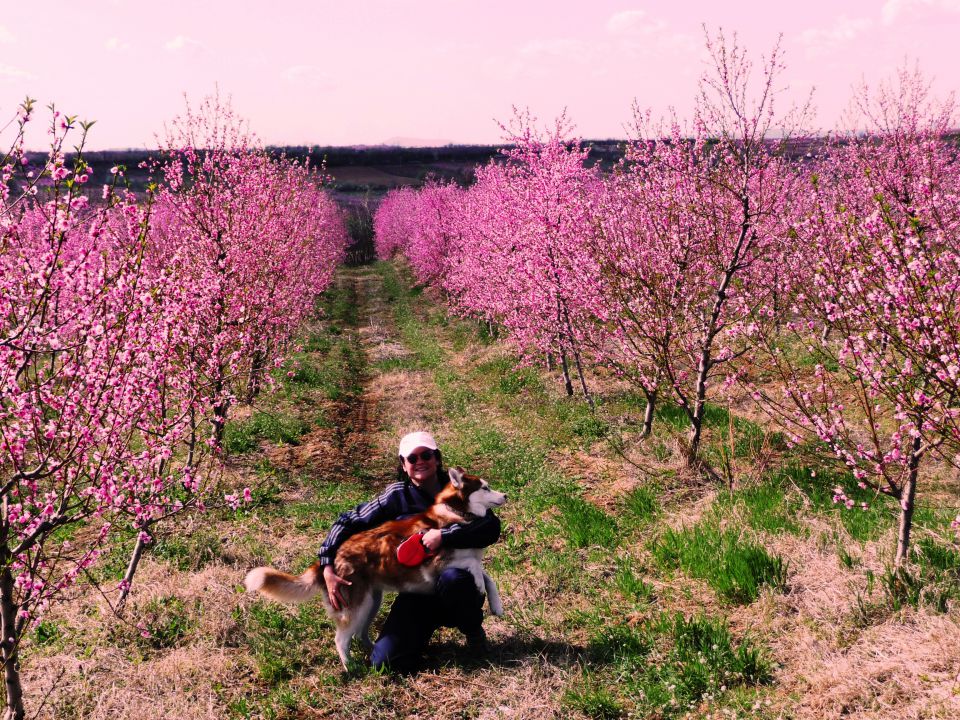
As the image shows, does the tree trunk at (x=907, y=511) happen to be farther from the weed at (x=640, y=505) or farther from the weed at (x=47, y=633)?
the weed at (x=47, y=633)

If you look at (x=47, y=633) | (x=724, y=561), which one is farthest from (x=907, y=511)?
(x=47, y=633)

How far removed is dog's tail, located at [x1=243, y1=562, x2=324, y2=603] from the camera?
444 centimetres

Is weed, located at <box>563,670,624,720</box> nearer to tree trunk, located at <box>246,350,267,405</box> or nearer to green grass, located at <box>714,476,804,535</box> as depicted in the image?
green grass, located at <box>714,476,804,535</box>

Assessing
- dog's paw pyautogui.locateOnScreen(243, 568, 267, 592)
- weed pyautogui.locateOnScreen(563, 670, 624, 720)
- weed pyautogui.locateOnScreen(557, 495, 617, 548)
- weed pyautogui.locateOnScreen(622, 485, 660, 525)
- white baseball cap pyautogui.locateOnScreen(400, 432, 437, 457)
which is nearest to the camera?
weed pyautogui.locateOnScreen(563, 670, 624, 720)

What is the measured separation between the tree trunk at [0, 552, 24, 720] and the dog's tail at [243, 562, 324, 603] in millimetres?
1509

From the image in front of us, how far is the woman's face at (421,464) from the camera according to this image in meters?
4.91

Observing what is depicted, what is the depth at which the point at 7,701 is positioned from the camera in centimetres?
432

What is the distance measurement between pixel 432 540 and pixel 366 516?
0.81m

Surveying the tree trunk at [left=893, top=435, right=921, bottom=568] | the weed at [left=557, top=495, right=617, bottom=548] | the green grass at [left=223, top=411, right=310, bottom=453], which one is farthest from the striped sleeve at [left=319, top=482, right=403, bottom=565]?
the green grass at [left=223, top=411, right=310, bottom=453]

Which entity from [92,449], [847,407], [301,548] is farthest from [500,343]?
[92,449]

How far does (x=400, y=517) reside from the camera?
17.0 ft

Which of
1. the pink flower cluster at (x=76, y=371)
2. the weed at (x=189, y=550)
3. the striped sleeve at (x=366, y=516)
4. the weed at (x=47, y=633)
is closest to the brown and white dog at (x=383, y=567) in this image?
the striped sleeve at (x=366, y=516)

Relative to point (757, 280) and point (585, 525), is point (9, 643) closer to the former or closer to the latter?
point (585, 525)

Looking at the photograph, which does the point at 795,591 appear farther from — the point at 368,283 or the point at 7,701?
the point at 368,283
